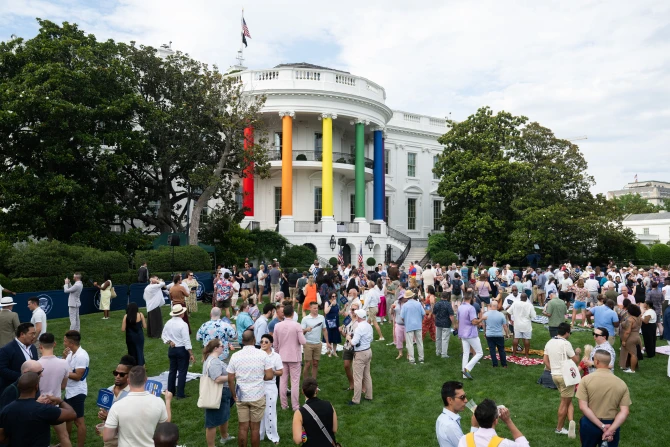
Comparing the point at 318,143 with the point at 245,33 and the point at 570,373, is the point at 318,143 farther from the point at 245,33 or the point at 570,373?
the point at 570,373

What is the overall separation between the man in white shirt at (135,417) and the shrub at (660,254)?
48654mm

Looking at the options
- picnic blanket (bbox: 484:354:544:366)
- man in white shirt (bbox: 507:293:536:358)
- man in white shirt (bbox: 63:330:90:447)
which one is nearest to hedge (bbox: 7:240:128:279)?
man in white shirt (bbox: 63:330:90:447)

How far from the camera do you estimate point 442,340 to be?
42.0 ft

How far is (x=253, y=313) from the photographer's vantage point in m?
10.7

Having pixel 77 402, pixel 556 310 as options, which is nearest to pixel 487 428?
pixel 77 402

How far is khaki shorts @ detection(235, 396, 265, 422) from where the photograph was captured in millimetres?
6863

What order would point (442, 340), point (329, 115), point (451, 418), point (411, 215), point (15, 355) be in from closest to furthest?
point (451, 418) < point (15, 355) < point (442, 340) < point (329, 115) < point (411, 215)

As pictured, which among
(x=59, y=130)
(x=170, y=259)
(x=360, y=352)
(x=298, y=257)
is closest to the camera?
(x=360, y=352)

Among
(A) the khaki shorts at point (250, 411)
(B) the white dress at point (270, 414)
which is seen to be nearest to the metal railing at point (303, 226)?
(B) the white dress at point (270, 414)

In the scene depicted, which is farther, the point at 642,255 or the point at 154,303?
the point at 642,255

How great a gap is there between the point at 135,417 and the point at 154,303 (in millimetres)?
8930

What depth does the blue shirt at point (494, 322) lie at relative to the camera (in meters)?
11.2

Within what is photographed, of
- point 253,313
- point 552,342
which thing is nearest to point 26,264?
point 253,313

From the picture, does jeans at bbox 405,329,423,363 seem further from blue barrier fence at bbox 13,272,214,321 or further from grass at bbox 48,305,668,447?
blue barrier fence at bbox 13,272,214,321
